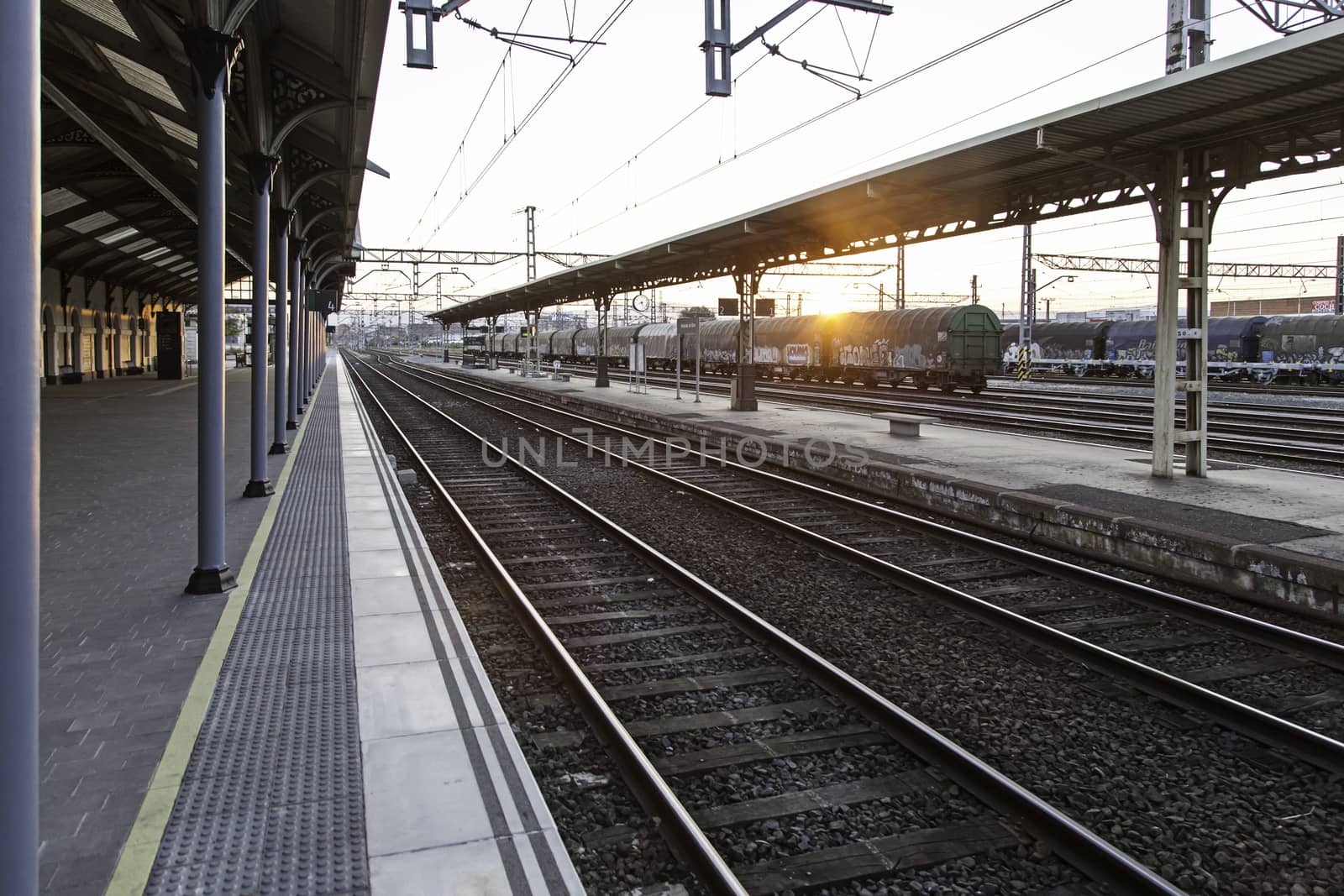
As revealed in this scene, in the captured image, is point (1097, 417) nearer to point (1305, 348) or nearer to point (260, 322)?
point (260, 322)

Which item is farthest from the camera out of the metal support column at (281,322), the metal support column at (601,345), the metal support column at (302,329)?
the metal support column at (601,345)

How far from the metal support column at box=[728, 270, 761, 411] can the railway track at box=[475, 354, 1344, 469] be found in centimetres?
298

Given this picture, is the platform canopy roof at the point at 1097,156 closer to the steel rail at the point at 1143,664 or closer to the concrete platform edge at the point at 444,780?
the steel rail at the point at 1143,664

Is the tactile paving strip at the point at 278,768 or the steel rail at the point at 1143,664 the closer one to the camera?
the tactile paving strip at the point at 278,768

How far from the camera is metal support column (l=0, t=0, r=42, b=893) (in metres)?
1.86

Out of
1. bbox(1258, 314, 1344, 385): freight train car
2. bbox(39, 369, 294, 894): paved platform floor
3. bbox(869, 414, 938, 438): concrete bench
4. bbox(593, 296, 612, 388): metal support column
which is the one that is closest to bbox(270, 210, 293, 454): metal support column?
bbox(39, 369, 294, 894): paved platform floor

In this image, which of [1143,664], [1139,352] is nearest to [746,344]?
[1143,664]

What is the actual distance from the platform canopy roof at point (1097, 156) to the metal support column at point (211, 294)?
25.6 ft

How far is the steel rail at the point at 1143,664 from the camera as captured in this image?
13.8 feet

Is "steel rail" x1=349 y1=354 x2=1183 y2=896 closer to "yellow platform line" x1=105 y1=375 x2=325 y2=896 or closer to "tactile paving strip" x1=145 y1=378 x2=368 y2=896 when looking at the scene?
"tactile paving strip" x1=145 y1=378 x2=368 y2=896

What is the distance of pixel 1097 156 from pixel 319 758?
1041cm

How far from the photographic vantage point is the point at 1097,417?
19875mm
